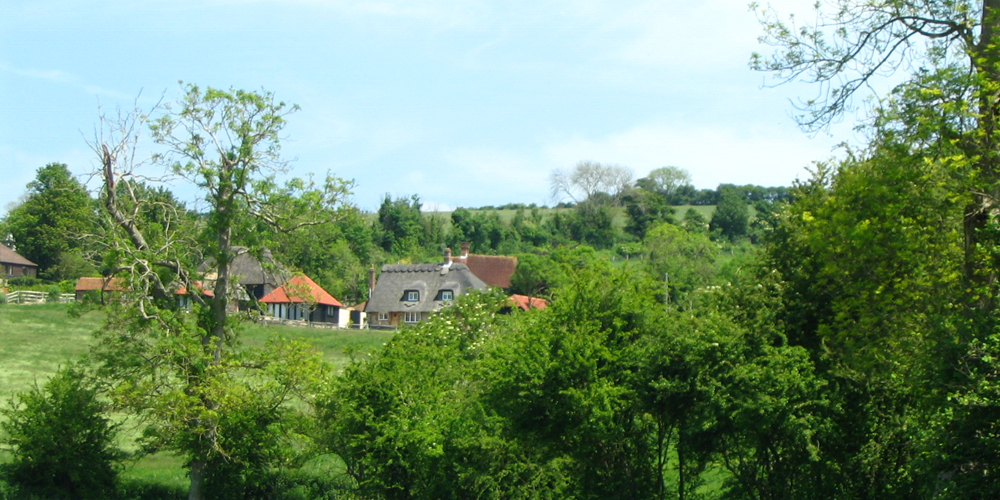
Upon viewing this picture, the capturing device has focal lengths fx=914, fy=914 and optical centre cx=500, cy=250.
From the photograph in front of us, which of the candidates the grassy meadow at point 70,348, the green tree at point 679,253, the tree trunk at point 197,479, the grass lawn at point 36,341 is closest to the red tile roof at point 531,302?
the grassy meadow at point 70,348

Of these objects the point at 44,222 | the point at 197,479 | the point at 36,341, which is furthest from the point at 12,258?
the point at 197,479

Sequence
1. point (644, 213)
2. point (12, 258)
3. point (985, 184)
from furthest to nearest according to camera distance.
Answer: point (644, 213) → point (12, 258) → point (985, 184)

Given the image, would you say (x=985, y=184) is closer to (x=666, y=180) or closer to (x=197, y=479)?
(x=197, y=479)

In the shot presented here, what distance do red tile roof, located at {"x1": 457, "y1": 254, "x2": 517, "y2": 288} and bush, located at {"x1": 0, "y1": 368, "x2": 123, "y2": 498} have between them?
66372mm

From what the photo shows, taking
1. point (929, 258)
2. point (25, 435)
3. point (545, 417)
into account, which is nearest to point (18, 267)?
point (25, 435)

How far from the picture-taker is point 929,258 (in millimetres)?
13898

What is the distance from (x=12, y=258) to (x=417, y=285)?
36256 mm

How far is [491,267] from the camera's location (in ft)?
301

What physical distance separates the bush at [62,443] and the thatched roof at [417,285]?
175 ft

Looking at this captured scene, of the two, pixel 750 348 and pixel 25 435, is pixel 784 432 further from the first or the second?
pixel 25 435

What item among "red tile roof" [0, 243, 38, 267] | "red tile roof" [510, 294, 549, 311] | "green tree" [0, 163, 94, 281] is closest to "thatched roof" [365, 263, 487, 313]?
"red tile roof" [510, 294, 549, 311]

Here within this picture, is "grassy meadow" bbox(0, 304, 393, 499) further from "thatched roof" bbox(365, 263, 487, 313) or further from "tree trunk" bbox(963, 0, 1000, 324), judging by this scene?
"tree trunk" bbox(963, 0, 1000, 324)

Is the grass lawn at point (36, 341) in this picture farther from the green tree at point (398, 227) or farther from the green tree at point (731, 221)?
the green tree at point (731, 221)

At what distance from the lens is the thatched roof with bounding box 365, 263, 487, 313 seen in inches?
3049
